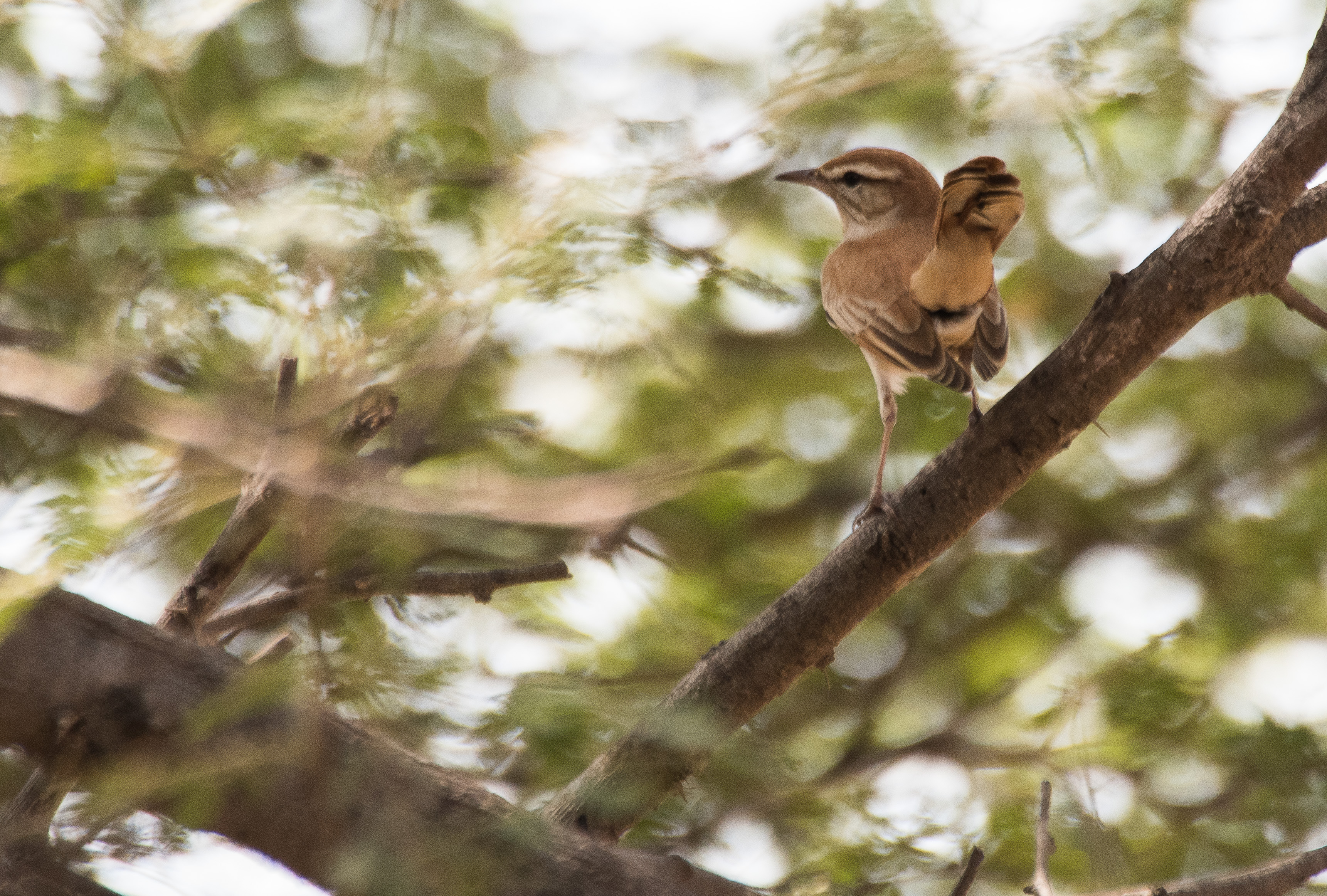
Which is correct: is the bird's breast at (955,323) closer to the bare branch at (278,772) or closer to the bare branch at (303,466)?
the bare branch at (278,772)

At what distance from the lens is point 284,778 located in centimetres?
101

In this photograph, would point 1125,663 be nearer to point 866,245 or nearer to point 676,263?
point 866,245

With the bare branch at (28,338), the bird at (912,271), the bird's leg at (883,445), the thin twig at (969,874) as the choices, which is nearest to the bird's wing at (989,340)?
the bird at (912,271)

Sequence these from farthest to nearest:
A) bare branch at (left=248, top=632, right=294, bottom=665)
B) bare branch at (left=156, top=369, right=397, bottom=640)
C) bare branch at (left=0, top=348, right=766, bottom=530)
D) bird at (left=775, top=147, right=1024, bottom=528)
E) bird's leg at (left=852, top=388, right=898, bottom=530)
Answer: bird's leg at (left=852, top=388, right=898, bottom=530) → bird at (left=775, top=147, right=1024, bottom=528) → bare branch at (left=248, top=632, right=294, bottom=665) → bare branch at (left=156, top=369, right=397, bottom=640) → bare branch at (left=0, top=348, right=766, bottom=530)

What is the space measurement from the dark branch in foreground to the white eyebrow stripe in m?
0.83

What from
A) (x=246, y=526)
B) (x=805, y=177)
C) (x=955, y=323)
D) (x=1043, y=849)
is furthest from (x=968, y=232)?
(x=246, y=526)

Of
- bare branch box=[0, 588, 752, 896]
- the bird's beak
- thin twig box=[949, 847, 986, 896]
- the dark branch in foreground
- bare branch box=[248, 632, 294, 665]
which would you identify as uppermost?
the bird's beak

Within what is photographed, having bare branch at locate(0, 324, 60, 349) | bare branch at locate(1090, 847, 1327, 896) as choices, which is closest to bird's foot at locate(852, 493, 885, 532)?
bare branch at locate(1090, 847, 1327, 896)

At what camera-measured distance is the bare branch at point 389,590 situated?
0.93 metres

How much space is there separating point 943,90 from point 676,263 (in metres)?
0.93

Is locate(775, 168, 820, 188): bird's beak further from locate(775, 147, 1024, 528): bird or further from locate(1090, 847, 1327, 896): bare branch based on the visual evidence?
locate(1090, 847, 1327, 896): bare branch

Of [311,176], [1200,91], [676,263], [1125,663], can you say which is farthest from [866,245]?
[311,176]

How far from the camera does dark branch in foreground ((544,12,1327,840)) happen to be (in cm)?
135

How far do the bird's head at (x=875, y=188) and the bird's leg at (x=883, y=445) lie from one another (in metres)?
0.38
